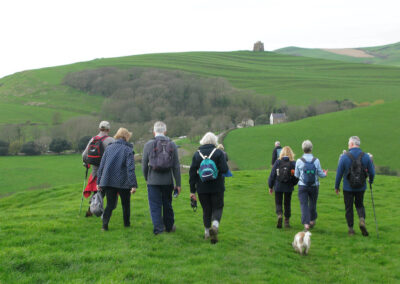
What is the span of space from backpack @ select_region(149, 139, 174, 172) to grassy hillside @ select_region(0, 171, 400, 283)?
162 centimetres

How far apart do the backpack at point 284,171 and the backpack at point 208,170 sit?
329 cm

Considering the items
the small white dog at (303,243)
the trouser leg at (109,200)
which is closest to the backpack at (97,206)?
the trouser leg at (109,200)

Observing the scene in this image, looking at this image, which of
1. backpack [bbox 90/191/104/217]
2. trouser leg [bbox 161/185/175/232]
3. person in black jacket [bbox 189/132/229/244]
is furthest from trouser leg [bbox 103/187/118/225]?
person in black jacket [bbox 189/132/229/244]

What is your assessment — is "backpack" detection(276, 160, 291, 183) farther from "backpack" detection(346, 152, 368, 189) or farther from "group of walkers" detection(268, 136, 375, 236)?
"backpack" detection(346, 152, 368, 189)

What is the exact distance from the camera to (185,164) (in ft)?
177

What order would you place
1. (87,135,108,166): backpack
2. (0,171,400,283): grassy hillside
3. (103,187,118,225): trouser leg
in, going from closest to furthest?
(0,171,400,283): grassy hillside
(103,187,118,225): trouser leg
(87,135,108,166): backpack

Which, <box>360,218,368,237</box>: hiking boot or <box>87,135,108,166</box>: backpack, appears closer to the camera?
<box>87,135,108,166</box>: backpack

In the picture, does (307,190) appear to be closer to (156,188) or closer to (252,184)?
(156,188)

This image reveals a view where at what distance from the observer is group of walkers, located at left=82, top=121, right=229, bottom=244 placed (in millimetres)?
8312

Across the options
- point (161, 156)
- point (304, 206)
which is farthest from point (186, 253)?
point (304, 206)

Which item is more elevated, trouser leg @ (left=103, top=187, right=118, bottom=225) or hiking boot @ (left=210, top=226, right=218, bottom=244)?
trouser leg @ (left=103, top=187, right=118, bottom=225)

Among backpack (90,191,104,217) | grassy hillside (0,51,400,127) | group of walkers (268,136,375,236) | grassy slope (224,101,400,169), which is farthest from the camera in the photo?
grassy hillside (0,51,400,127)

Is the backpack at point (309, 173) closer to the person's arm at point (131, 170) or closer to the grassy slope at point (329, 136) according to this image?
the person's arm at point (131, 170)

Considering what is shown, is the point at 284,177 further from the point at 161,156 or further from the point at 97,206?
the point at 97,206
